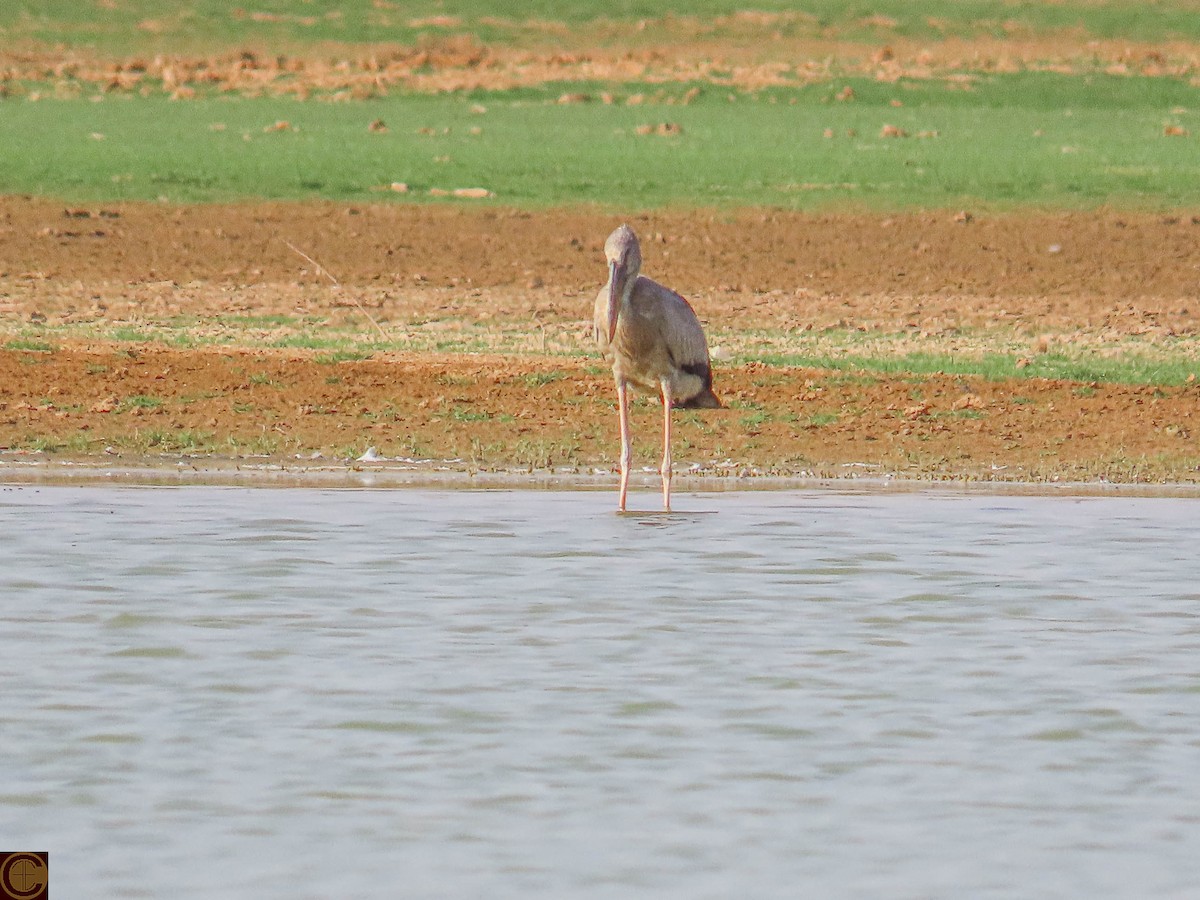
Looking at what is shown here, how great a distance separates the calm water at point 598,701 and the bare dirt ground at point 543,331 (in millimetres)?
2257

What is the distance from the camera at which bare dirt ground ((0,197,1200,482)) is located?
560 inches

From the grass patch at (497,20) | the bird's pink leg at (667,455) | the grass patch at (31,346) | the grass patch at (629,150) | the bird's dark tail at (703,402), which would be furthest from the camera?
the grass patch at (497,20)

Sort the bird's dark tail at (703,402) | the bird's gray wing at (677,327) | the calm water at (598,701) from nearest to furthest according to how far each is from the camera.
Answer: the calm water at (598,701), the bird's gray wing at (677,327), the bird's dark tail at (703,402)

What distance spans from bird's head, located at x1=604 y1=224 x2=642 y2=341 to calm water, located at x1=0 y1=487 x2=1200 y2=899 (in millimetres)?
1191

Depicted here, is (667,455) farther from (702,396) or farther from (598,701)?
(598,701)

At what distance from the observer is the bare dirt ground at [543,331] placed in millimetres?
14234

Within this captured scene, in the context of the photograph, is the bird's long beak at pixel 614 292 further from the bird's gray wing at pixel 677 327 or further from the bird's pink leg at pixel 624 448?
the bird's pink leg at pixel 624 448

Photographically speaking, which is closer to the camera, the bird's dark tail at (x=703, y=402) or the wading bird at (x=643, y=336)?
the wading bird at (x=643, y=336)

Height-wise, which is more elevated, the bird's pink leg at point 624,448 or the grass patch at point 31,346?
the grass patch at point 31,346

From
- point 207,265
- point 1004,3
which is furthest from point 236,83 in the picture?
point 1004,3

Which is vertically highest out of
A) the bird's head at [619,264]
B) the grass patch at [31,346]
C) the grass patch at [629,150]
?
the grass patch at [629,150]

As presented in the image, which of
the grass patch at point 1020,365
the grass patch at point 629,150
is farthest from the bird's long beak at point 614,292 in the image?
the grass patch at point 629,150

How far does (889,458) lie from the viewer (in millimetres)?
13961

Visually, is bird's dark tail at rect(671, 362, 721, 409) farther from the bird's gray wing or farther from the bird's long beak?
the bird's long beak
